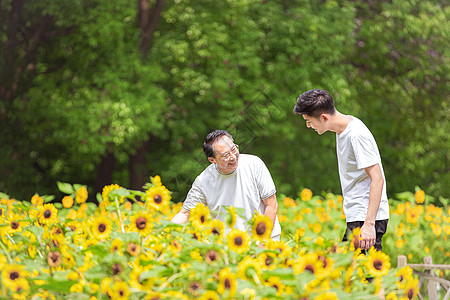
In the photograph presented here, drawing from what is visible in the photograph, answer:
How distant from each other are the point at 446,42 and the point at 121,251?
8949mm

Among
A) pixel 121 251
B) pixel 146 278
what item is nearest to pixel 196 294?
pixel 146 278

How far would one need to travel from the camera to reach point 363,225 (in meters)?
3.05

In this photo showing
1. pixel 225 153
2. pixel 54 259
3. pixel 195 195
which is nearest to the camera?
pixel 54 259

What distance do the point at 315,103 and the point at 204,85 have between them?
17.3ft

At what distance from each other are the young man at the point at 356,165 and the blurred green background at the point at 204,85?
14.5 feet

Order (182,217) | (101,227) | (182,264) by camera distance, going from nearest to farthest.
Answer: (182,264), (101,227), (182,217)

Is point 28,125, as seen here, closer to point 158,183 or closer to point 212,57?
point 212,57

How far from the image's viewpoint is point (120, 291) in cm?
175

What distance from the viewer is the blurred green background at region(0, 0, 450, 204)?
8.34 metres

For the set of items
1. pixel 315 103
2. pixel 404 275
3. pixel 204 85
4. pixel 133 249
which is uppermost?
pixel 204 85

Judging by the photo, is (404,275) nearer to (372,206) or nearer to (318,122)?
(372,206)

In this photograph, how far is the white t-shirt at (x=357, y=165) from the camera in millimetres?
3047

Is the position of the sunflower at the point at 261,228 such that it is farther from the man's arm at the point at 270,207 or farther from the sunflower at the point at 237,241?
the man's arm at the point at 270,207

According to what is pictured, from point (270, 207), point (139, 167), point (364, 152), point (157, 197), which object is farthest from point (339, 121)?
point (139, 167)
